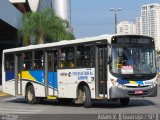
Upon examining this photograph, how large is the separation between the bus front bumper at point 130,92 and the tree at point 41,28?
118ft

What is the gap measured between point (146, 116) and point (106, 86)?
412 cm

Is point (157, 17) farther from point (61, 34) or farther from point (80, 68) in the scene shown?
point (80, 68)

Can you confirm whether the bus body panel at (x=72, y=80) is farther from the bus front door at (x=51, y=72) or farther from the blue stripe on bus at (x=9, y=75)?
the blue stripe on bus at (x=9, y=75)

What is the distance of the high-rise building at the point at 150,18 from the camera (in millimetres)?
116938

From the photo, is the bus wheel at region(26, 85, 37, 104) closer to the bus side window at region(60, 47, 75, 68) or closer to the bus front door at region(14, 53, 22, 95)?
the bus front door at region(14, 53, 22, 95)

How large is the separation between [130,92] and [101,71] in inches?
55.0

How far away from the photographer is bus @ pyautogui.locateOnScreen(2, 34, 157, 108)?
20.0 metres

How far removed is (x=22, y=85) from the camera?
26.2 meters

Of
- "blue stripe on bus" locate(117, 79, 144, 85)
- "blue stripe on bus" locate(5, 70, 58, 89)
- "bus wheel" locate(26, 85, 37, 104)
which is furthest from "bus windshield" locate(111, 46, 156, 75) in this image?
"bus wheel" locate(26, 85, 37, 104)

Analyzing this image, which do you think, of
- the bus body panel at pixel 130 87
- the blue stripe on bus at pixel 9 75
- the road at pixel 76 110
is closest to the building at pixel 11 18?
the blue stripe on bus at pixel 9 75

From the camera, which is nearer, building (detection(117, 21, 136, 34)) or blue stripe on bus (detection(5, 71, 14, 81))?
blue stripe on bus (detection(5, 71, 14, 81))

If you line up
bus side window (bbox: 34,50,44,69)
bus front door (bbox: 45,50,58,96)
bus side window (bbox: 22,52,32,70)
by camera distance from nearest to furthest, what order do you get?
1. bus front door (bbox: 45,50,58,96)
2. bus side window (bbox: 34,50,44,69)
3. bus side window (bbox: 22,52,32,70)

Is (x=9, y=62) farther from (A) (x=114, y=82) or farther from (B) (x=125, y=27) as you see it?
(B) (x=125, y=27)

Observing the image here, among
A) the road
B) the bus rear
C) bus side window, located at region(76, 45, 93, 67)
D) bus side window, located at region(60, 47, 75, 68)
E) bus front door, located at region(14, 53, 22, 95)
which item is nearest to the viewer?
the road
